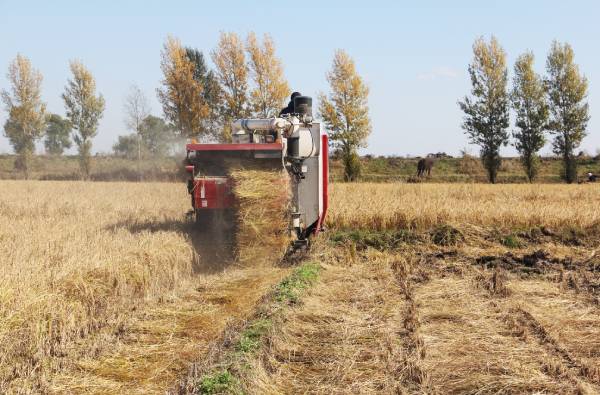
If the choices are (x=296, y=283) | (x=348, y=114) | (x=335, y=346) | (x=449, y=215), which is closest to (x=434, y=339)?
(x=335, y=346)

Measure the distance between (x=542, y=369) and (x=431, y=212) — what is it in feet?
25.5

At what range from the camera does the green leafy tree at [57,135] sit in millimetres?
78625

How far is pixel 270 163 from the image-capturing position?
28.1ft

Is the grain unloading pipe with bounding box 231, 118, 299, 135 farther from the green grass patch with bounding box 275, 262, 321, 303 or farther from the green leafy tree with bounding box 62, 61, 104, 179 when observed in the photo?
the green leafy tree with bounding box 62, 61, 104, 179

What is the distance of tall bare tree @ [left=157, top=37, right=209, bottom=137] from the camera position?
3603 cm

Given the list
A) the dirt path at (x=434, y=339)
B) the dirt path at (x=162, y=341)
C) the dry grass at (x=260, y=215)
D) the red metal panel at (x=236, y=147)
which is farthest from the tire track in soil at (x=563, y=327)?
the red metal panel at (x=236, y=147)

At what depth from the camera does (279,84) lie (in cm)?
3472

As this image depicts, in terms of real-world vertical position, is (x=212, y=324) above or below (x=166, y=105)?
below

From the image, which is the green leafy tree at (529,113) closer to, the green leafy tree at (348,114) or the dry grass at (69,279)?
the green leafy tree at (348,114)

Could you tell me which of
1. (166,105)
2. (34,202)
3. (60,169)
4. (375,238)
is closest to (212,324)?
(375,238)

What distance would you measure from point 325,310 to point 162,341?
6.01 ft

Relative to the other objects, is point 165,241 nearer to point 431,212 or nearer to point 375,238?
point 375,238

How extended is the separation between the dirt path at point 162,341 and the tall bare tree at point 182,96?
98.1 ft

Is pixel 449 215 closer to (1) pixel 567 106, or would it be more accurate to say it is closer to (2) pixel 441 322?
(2) pixel 441 322
